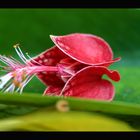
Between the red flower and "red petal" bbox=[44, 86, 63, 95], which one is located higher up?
the red flower

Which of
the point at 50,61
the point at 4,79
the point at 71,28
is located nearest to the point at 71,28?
the point at 71,28

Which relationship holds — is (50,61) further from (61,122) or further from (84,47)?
(61,122)

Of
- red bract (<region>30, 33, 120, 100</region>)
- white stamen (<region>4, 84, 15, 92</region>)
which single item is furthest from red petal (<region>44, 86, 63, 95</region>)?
white stamen (<region>4, 84, 15, 92</region>)

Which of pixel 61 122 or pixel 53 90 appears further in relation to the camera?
pixel 53 90

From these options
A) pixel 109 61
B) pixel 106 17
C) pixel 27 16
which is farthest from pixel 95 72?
pixel 27 16

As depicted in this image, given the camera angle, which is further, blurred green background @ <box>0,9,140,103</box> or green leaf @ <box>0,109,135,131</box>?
blurred green background @ <box>0,9,140,103</box>

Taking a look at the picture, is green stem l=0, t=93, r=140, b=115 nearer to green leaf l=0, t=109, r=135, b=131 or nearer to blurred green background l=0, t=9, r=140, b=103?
green leaf l=0, t=109, r=135, b=131
